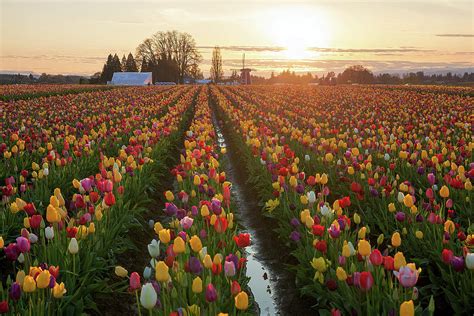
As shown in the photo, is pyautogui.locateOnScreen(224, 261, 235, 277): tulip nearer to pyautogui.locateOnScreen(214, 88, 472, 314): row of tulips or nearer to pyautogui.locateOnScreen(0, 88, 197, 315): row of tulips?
pyautogui.locateOnScreen(214, 88, 472, 314): row of tulips

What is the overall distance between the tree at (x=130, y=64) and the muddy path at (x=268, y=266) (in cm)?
10965

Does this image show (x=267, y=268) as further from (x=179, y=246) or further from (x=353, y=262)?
(x=179, y=246)

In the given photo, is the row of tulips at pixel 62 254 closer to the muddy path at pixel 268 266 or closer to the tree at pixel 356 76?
the muddy path at pixel 268 266

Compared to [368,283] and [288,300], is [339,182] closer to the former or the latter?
[288,300]

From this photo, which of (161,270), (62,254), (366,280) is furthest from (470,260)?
(62,254)

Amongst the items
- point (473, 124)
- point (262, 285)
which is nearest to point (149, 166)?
point (262, 285)

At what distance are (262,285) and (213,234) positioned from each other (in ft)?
3.70

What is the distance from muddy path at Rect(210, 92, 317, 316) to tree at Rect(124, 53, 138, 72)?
109650 mm

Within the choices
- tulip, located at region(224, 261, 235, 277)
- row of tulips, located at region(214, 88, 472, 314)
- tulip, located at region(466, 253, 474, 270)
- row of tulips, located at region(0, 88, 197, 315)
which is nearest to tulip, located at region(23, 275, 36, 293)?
row of tulips, located at region(0, 88, 197, 315)

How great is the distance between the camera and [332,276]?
458 cm

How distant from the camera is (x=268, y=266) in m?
6.67

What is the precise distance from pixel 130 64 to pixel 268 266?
379 feet

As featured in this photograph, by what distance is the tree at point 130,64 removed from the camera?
115750 millimetres

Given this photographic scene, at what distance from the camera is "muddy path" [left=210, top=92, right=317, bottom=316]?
548cm
